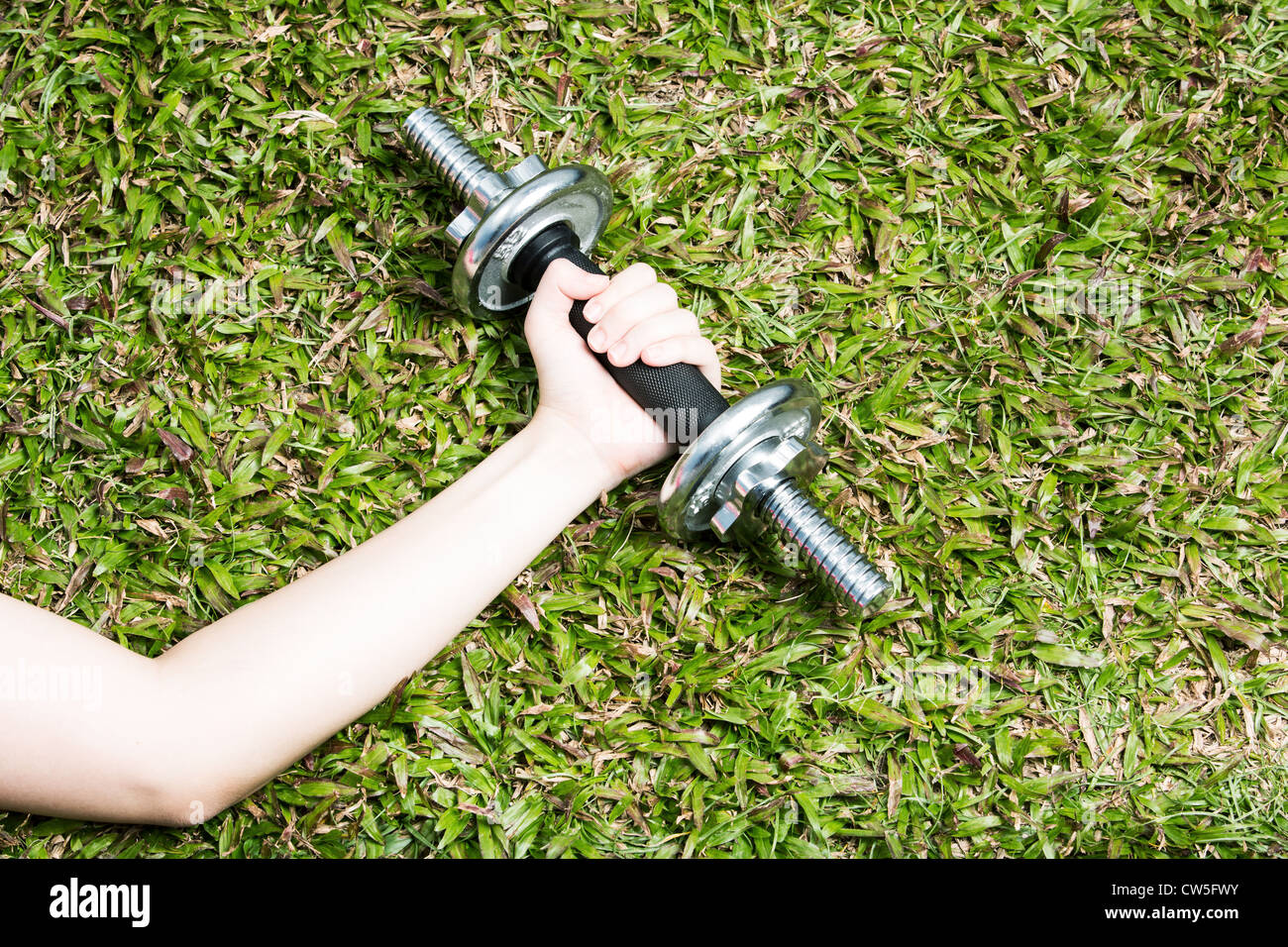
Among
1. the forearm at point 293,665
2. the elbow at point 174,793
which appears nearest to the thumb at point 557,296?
the forearm at point 293,665

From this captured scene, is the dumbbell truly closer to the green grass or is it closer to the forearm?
the green grass

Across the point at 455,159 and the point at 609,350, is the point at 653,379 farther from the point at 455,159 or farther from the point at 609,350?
the point at 455,159

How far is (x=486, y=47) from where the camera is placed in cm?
269

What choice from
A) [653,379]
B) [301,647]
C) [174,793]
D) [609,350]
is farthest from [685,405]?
[174,793]

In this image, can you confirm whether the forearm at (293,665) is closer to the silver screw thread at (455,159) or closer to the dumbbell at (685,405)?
the dumbbell at (685,405)

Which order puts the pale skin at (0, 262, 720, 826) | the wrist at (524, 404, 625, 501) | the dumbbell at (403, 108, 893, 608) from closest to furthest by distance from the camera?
the pale skin at (0, 262, 720, 826), the dumbbell at (403, 108, 893, 608), the wrist at (524, 404, 625, 501)

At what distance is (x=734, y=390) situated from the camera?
255 centimetres

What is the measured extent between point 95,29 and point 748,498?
2205 millimetres

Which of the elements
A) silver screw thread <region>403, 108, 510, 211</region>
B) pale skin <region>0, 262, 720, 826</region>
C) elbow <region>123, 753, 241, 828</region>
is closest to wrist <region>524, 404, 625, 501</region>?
pale skin <region>0, 262, 720, 826</region>

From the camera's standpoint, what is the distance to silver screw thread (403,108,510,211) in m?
2.30

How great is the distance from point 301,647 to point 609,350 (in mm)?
934

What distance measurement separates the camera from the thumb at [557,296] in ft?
7.43
